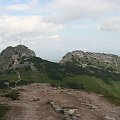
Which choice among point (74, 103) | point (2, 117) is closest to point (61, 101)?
point (74, 103)

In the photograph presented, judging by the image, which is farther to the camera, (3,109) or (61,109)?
(3,109)

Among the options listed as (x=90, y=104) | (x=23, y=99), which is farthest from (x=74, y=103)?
(x=23, y=99)

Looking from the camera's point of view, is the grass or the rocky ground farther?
the grass

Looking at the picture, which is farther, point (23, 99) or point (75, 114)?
point (23, 99)

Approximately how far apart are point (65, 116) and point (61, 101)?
15.0 metres

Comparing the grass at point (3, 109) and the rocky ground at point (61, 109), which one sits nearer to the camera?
the rocky ground at point (61, 109)

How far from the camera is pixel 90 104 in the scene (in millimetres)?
58656

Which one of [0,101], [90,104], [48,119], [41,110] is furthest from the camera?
[0,101]

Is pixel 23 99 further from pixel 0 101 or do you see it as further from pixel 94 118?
pixel 94 118

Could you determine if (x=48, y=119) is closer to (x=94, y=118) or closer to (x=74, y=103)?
(x=94, y=118)

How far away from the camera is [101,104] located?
59688 millimetres

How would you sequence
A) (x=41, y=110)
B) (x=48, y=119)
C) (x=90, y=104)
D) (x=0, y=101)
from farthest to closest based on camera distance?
(x=0, y=101) → (x=90, y=104) → (x=41, y=110) → (x=48, y=119)

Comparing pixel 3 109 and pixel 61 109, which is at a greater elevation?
pixel 61 109

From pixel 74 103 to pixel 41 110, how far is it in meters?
7.99
